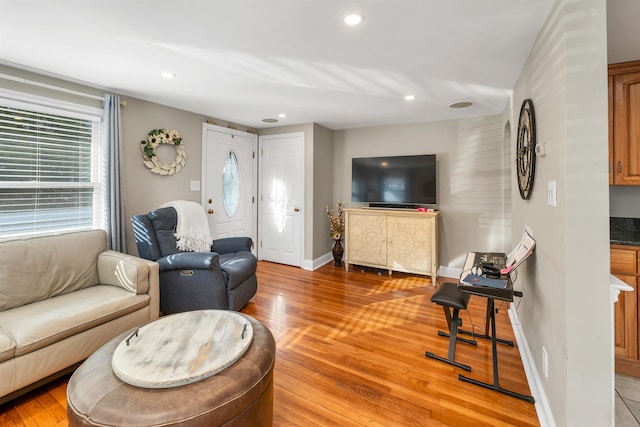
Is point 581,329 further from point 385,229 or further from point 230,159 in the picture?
point 230,159

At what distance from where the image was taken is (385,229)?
4.11m

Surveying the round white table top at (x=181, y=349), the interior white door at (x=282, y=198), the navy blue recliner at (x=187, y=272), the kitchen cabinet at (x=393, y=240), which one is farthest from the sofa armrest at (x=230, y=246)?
the round white table top at (x=181, y=349)

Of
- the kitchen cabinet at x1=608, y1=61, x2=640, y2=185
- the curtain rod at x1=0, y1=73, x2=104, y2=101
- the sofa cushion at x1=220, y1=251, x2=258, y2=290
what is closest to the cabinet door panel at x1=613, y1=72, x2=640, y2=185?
the kitchen cabinet at x1=608, y1=61, x2=640, y2=185

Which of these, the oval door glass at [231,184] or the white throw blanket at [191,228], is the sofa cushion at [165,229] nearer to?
the white throw blanket at [191,228]

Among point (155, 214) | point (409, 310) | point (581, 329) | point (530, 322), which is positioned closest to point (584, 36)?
point (581, 329)

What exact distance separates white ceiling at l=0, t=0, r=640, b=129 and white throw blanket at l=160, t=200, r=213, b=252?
3.97 ft

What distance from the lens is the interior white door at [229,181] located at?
4043mm

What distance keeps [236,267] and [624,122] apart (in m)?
3.34

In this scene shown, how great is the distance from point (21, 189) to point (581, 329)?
12.8 ft

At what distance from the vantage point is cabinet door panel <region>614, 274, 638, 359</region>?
1921mm

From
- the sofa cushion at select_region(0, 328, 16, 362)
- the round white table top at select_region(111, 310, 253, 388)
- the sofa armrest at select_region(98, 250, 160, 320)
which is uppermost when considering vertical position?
the sofa armrest at select_region(98, 250, 160, 320)

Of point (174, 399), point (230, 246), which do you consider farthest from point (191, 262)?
point (174, 399)

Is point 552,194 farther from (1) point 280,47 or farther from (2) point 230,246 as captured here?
(2) point 230,246

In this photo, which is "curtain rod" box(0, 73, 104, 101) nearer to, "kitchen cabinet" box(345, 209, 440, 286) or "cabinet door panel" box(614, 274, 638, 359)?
"kitchen cabinet" box(345, 209, 440, 286)
